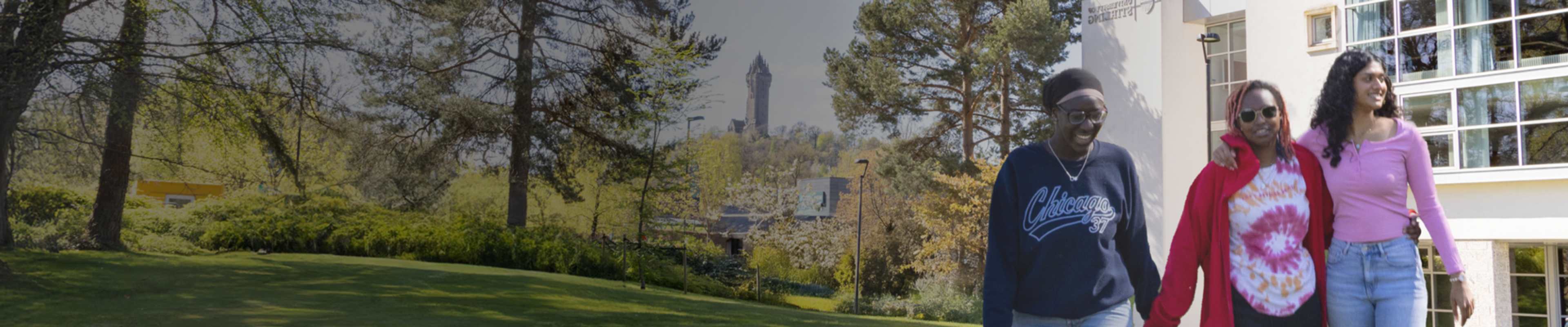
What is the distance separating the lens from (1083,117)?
10.5 ft

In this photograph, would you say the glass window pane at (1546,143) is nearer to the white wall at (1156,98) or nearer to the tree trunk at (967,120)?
the white wall at (1156,98)

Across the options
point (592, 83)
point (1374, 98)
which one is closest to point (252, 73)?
→ point (592, 83)

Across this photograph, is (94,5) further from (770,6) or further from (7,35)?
(770,6)

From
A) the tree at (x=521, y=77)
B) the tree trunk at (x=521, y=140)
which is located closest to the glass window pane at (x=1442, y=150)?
the tree at (x=521, y=77)

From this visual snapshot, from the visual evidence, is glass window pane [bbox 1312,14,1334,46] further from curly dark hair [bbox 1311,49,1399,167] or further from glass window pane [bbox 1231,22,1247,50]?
curly dark hair [bbox 1311,49,1399,167]

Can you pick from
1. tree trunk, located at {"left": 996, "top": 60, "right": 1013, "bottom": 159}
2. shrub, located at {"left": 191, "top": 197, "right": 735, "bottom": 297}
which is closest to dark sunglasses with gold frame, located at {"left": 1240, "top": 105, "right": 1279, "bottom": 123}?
shrub, located at {"left": 191, "top": 197, "right": 735, "bottom": 297}

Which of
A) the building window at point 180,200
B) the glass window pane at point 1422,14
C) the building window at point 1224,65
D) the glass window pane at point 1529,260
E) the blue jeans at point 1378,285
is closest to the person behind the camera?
the blue jeans at point 1378,285

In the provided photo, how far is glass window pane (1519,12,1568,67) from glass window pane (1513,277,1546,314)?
2.62 m

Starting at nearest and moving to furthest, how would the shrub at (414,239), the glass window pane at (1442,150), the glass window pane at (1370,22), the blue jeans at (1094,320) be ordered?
the blue jeans at (1094,320), the shrub at (414,239), the glass window pane at (1442,150), the glass window pane at (1370,22)

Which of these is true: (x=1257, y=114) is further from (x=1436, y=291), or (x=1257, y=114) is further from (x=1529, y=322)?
(x=1529, y=322)

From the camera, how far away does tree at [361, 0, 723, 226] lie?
23.5ft

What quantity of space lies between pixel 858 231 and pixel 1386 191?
23.0ft

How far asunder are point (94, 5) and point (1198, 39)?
9.07 metres

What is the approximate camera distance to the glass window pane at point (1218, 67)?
392 inches
